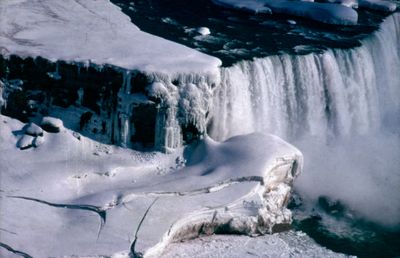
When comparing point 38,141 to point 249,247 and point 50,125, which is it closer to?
point 50,125

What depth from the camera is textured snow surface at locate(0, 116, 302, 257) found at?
5.70 metres

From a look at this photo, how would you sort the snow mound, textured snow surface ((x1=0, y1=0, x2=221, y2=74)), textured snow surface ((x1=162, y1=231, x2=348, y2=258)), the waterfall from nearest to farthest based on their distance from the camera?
textured snow surface ((x1=162, y1=231, x2=348, y2=258))
textured snow surface ((x1=0, y1=0, x2=221, y2=74))
the waterfall
the snow mound

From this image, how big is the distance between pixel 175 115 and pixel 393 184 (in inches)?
127

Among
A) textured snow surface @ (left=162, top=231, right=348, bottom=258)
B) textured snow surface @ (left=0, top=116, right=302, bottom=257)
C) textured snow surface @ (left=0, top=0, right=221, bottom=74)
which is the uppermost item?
textured snow surface @ (left=0, top=0, right=221, bottom=74)

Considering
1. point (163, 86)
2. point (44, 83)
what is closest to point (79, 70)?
point (44, 83)

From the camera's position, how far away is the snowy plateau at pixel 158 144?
5992 millimetres

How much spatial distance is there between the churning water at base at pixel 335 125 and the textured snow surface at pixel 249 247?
0.34m

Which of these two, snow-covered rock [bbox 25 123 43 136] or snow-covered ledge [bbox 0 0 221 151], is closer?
snow-covered rock [bbox 25 123 43 136]

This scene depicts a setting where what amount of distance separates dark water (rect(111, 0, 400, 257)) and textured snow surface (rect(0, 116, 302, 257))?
0.56 m

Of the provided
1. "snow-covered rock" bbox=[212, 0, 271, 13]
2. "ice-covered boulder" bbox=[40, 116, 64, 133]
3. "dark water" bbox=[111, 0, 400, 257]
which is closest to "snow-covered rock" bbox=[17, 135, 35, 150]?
"ice-covered boulder" bbox=[40, 116, 64, 133]

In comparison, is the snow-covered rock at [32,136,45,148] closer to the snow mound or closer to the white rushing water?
the white rushing water

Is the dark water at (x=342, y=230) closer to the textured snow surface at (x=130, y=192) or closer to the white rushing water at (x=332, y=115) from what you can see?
the white rushing water at (x=332, y=115)

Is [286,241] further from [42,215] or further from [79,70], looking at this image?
[79,70]

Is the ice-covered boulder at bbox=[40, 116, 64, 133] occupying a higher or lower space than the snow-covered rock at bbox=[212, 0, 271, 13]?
lower
